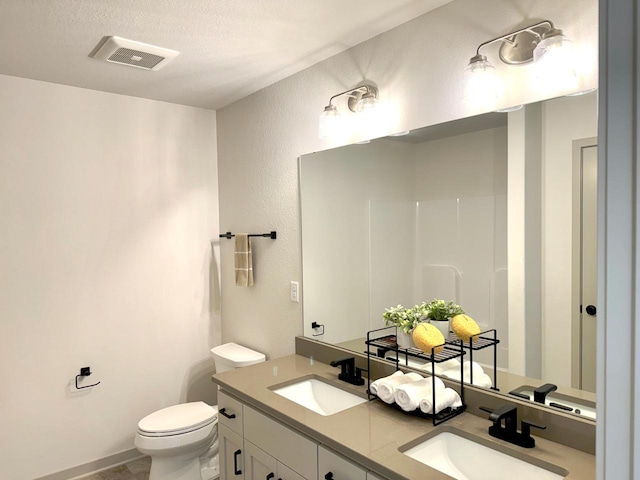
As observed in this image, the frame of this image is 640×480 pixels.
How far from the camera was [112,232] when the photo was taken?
2.89 metres

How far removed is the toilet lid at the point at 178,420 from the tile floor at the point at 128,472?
473 millimetres

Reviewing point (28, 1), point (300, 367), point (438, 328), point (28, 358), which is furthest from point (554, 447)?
point (28, 358)

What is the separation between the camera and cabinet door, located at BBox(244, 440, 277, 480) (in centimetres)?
181

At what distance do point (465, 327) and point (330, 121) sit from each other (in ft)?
3.85

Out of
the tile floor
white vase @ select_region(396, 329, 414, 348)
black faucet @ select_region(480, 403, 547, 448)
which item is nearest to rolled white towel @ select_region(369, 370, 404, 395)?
white vase @ select_region(396, 329, 414, 348)

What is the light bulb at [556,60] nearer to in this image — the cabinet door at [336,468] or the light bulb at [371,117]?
the light bulb at [371,117]

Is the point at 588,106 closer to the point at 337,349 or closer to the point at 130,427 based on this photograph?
the point at 337,349

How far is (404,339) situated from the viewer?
1845mm

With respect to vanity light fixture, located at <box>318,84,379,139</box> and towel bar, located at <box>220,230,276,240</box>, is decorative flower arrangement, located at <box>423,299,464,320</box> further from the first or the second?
towel bar, located at <box>220,230,276,240</box>

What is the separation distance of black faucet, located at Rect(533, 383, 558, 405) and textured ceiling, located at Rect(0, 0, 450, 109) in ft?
4.92

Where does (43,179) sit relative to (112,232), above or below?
above

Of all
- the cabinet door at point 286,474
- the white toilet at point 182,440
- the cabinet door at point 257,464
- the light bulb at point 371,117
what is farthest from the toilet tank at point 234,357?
the light bulb at point 371,117

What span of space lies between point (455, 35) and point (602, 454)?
1610 millimetres

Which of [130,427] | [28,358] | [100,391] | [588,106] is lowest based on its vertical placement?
[130,427]
